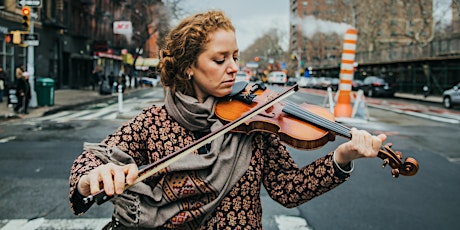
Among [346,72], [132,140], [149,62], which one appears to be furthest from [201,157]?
[149,62]

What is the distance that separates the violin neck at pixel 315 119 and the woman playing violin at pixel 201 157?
0.05m

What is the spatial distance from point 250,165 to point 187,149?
0.36 meters

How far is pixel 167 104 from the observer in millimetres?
1882

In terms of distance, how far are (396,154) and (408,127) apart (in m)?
12.7

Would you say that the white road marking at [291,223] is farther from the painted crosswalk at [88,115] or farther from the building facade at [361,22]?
the building facade at [361,22]

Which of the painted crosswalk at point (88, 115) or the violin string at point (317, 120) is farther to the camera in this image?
the painted crosswalk at point (88, 115)

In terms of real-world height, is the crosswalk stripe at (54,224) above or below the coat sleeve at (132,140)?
below

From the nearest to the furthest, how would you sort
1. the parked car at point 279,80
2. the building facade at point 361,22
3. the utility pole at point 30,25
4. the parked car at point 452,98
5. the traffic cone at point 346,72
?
the parked car at point 279,80 → the traffic cone at point 346,72 → the utility pole at point 30,25 → the parked car at point 452,98 → the building facade at point 361,22

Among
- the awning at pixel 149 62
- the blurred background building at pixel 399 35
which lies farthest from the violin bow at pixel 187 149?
the blurred background building at pixel 399 35

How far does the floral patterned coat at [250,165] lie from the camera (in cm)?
180

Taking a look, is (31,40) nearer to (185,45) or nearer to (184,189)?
(185,45)

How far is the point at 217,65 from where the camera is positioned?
1.84 metres

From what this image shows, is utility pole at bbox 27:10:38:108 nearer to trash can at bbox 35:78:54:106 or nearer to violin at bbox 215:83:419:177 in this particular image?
trash can at bbox 35:78:54:106

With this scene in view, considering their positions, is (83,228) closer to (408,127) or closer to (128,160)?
(128,160)
